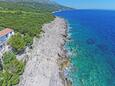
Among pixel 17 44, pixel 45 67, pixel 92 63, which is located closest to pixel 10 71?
pixel 45 67

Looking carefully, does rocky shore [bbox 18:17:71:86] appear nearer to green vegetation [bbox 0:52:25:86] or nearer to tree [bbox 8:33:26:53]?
green vegetation [bbox 0:52:25:86]

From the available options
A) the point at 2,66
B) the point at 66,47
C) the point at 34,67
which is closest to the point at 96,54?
the point at 66,47

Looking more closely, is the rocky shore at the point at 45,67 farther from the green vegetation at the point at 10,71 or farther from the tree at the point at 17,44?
the tree at the point at 17,44

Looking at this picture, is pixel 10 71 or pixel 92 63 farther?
pixel 92 63

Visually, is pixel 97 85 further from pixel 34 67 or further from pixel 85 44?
pixel 85 44

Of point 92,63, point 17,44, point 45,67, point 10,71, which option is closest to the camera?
point 10,71

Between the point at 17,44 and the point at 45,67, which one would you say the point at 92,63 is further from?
the point at 17,44

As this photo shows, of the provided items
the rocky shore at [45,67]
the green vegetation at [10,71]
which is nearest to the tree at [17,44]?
the rocky shore at [45,67]

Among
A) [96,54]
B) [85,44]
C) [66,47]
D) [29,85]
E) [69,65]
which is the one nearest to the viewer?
[29,85]
